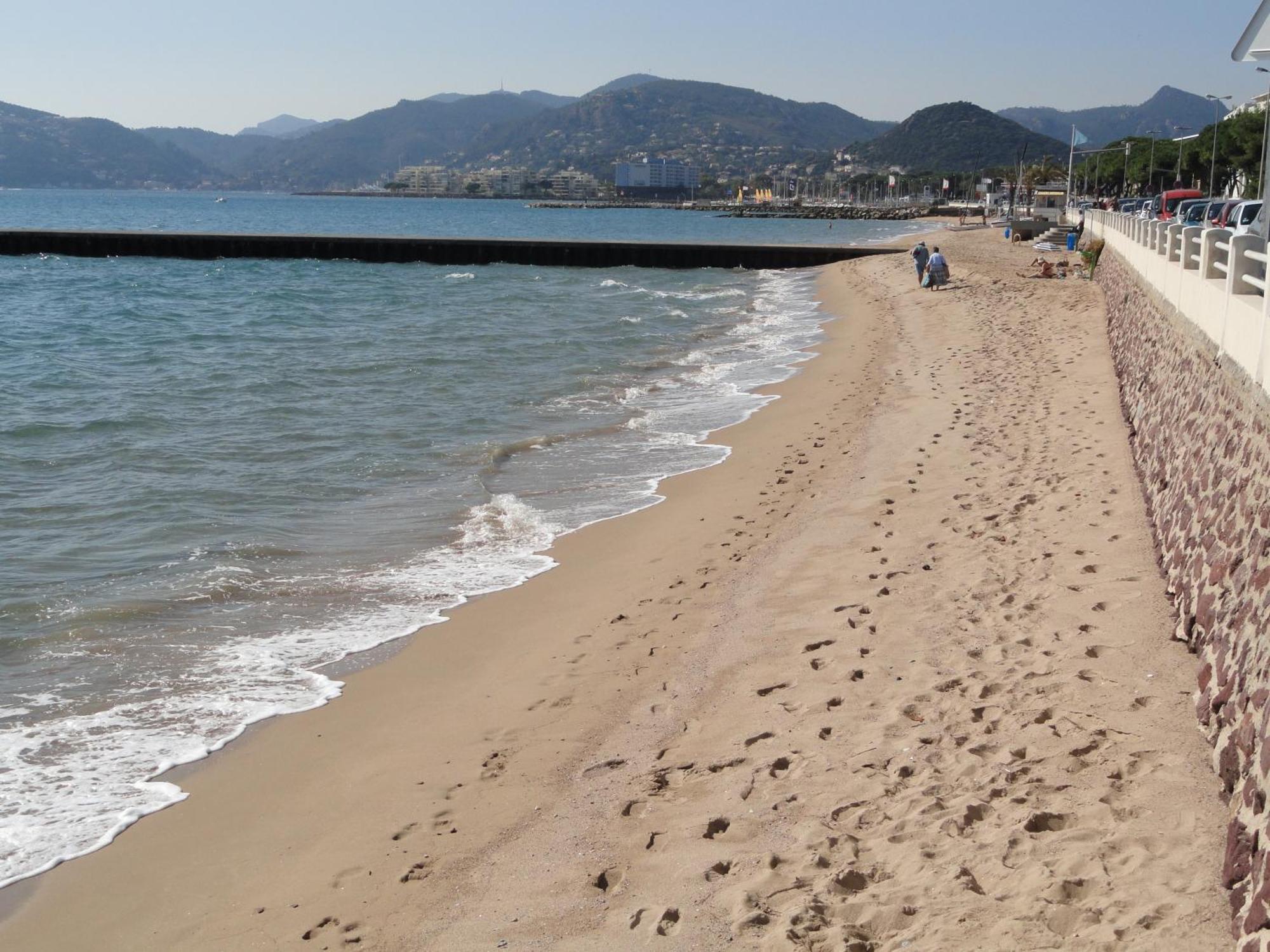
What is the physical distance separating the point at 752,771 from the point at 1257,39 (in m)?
14.5

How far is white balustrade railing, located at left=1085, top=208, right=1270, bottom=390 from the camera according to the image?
6963mm

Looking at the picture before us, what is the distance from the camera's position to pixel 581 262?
5775cm

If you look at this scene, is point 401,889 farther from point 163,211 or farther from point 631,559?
point 163,211

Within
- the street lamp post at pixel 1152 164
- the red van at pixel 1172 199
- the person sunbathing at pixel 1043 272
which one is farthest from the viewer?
the street lamp post at pixel 1152 164

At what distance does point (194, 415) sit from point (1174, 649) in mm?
15170

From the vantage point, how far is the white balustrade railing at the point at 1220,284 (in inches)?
274

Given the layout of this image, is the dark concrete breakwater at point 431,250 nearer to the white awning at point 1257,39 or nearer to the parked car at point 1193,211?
the parked car at point 1193,211

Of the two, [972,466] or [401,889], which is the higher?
[972,466]

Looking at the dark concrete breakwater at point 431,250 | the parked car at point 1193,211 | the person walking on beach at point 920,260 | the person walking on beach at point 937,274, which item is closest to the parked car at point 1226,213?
the parked car at point 1193,211

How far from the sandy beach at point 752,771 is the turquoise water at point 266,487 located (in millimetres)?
620

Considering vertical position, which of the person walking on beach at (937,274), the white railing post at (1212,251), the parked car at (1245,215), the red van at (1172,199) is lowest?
the person walking on beach at (937,274)

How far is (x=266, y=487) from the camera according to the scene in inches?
517

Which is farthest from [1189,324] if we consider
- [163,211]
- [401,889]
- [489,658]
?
[163,211]

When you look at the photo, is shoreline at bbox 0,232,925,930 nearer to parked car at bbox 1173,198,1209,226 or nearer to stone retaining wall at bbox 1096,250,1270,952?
stone retaining wall at bbox 1096,250,1270,952
